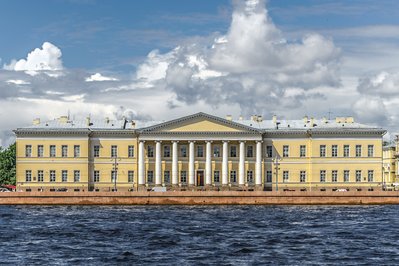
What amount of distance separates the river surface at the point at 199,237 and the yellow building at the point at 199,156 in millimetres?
22090

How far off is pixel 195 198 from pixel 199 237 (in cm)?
3398

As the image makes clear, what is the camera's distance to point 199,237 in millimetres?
43906

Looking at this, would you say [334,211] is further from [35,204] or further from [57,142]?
[57,142]

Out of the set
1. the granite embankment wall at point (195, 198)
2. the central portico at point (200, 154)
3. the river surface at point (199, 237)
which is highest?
the central portico at point (200, 154)

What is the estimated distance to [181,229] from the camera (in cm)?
4841

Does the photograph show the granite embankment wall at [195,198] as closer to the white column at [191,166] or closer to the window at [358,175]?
the white column at [191,166]

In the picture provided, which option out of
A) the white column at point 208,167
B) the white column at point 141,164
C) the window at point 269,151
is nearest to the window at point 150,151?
the white column at point 141,164

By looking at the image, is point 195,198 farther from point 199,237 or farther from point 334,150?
point 199,237

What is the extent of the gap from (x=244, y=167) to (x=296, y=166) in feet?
18.6

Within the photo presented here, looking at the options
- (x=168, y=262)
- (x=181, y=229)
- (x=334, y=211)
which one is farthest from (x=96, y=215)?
(x=168, y=262)

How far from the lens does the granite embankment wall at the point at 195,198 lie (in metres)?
77.2

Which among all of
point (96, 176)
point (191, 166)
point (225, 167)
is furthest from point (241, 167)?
point (96, 176)

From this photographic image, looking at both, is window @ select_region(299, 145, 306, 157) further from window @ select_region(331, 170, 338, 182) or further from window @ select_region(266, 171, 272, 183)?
window @ select_region(266, 171, 272, 183)

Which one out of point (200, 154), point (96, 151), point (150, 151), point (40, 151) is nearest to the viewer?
point (40, 151)
